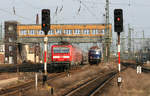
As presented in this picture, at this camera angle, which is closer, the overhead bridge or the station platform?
the station platform

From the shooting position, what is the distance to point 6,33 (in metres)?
76.3

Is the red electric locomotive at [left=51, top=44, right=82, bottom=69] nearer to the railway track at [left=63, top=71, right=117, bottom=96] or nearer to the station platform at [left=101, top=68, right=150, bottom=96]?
the railway track at [left=63, top=71, right=117, bottom=96]

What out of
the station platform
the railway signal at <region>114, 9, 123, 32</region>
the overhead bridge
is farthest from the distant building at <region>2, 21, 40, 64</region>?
the railway signal at <region>114, 9, 123, 32</region>

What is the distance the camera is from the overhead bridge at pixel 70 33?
222 feet

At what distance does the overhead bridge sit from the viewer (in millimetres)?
67625

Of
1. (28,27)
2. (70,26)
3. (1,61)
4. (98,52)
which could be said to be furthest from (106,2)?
(1,61)

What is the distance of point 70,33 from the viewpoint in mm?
69688

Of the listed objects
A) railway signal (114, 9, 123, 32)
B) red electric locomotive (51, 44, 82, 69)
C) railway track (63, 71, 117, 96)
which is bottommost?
railway track (63, 71, 117, 96)

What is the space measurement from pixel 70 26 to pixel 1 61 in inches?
927

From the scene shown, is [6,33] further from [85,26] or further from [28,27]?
[85,26]

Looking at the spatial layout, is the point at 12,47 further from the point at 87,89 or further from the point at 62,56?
the point at 87,89

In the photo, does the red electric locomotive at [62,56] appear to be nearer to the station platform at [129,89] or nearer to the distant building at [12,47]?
the station platform at [129,89]

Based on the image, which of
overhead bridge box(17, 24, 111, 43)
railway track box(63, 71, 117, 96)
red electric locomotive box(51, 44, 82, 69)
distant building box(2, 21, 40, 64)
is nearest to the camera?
railway track box(63, 71, 117, 96)

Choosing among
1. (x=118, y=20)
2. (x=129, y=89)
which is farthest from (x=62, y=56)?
(x=118, y=20)
